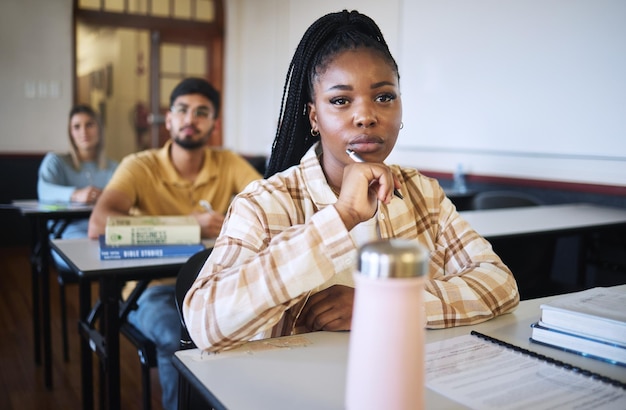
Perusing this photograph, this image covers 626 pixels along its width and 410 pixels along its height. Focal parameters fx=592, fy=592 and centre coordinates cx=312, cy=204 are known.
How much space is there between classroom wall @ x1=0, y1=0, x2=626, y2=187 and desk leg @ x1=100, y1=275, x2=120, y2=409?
2.63 metres

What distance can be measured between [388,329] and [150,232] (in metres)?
1.47

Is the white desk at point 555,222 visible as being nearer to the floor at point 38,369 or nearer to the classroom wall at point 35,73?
the floor at point 38,369

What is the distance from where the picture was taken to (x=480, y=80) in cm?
389

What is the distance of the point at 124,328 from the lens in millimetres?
1849

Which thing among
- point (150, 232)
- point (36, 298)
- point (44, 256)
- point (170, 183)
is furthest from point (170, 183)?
point (36, 298)

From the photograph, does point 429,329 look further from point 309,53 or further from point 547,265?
point 547,265

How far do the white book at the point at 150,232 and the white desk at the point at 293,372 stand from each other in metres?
0.96

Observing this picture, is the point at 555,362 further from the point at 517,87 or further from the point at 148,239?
the point at 517,87

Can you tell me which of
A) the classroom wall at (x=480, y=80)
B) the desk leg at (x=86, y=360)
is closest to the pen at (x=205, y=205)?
the desk leg at (x=86, y=360)

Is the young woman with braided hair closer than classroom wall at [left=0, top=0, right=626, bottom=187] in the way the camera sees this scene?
Yes

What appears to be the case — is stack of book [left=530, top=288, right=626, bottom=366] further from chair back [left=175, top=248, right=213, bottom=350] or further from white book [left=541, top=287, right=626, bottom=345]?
chair back [left=175, top=248, right=213, bottom=350]

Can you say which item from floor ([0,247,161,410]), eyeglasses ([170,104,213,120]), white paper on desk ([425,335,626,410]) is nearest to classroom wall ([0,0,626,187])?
eyeglasses ([170,104,213,120])

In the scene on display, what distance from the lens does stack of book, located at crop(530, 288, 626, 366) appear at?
0.93 meters

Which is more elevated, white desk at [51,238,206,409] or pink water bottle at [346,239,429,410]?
pink water bottle at [346,239,429,410]
